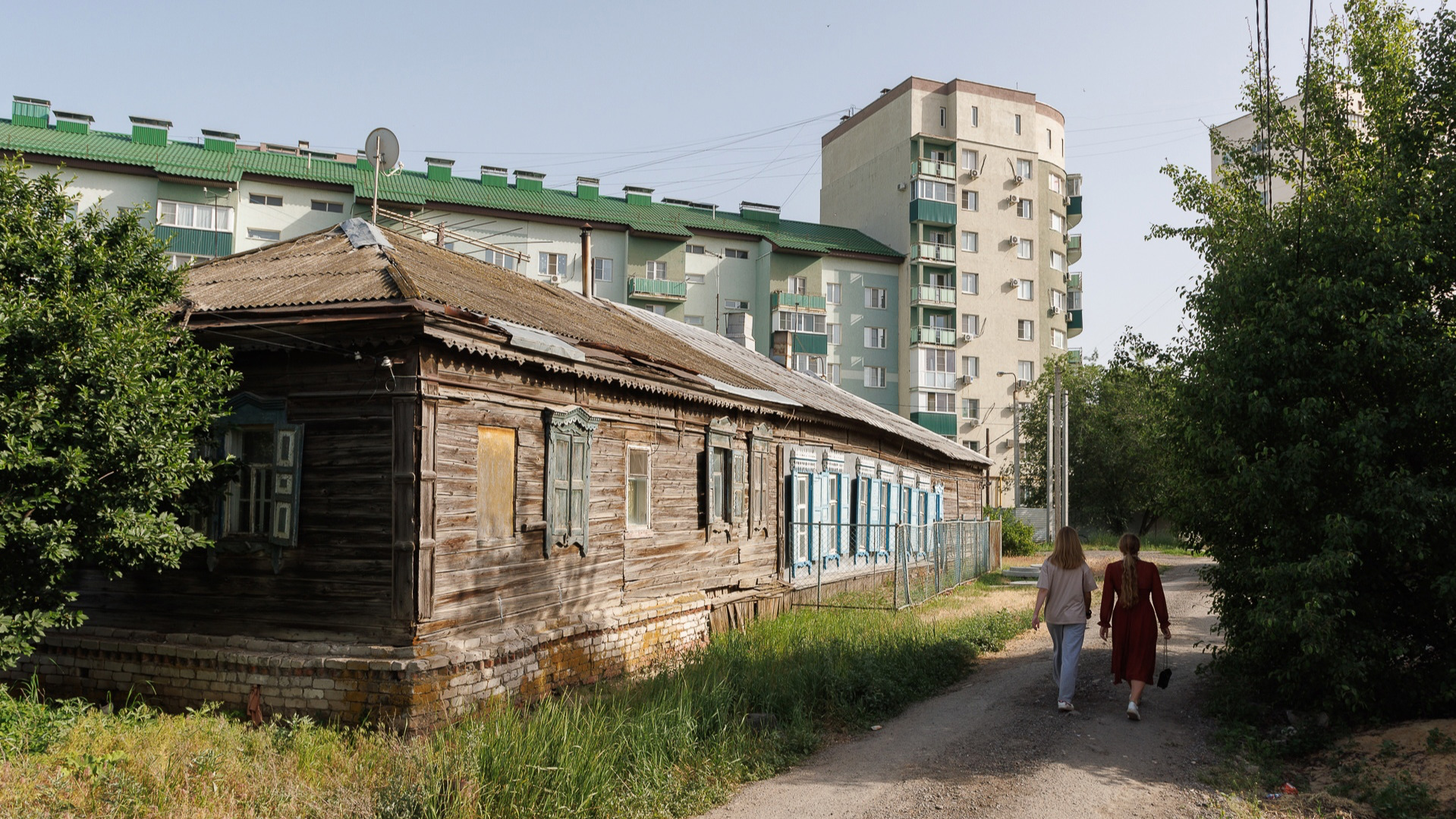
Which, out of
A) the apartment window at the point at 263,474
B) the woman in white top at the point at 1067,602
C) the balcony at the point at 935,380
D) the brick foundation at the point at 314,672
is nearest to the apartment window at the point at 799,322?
the balcony at the point at 935,380

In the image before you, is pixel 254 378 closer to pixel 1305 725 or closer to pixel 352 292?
pixel 352 292

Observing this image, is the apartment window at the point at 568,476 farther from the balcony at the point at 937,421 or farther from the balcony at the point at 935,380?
the balcony at the point at 935,380

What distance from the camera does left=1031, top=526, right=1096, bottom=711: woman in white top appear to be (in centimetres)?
876

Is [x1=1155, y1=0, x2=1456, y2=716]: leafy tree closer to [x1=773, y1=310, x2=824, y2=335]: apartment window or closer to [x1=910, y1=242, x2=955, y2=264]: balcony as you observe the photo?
[x1=773, y1=310, x2=824, y2=335]: apartment window

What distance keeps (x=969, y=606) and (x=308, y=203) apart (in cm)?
2830

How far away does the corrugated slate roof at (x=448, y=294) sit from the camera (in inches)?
371

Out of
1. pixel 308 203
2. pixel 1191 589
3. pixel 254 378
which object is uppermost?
pixel 308 203

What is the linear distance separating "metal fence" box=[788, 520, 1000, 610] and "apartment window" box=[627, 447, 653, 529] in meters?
3.97

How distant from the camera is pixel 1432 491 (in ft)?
24.9

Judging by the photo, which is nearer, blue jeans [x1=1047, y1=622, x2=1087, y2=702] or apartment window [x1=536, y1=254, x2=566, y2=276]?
blue jeans [x1=1047, y1=622, x2=1087, y2=702]

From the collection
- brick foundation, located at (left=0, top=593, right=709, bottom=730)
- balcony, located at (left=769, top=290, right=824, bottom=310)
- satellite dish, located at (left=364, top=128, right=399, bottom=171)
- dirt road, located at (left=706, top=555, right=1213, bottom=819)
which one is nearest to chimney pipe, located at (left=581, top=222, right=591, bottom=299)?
satellite dish, located at (left=364, top=128, right=399, bottom=171)

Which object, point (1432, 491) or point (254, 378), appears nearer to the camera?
point (1432, 491)

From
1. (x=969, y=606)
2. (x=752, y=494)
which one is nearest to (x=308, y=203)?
(x=752, y=494)

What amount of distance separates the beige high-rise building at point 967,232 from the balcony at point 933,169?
54 mm
